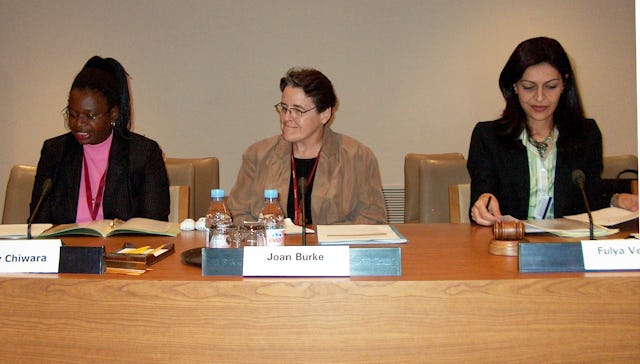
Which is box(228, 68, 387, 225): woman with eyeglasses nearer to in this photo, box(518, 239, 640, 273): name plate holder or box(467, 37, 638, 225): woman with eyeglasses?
box(467, 37, 638, 225): woman with eyeglasses

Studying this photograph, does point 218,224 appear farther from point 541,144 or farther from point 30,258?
point 541,144

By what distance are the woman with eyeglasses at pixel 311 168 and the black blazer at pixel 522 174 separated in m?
0.50

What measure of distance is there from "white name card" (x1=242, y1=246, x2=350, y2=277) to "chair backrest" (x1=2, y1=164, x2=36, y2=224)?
76.3 inches

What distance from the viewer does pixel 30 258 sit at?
1.40 meters

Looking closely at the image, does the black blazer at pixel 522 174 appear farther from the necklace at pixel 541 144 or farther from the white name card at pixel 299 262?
the white name card at pixel 299 262

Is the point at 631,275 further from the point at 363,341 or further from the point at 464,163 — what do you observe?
the point at 464,163

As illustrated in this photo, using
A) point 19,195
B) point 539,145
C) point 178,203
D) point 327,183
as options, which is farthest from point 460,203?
point 19,195

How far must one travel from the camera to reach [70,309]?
1299 millimetres

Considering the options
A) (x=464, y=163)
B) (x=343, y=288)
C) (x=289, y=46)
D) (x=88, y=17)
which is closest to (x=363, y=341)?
(x=343, y=288)

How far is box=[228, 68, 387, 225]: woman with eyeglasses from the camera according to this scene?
8.80 feet

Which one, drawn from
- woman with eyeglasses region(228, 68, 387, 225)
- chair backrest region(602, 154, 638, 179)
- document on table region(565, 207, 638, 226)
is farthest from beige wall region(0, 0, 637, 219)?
document on table region(565, 207, 638, 226)

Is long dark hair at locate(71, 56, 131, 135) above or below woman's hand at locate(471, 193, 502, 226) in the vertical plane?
above

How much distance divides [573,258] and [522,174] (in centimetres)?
113

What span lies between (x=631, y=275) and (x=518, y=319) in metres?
0.26
